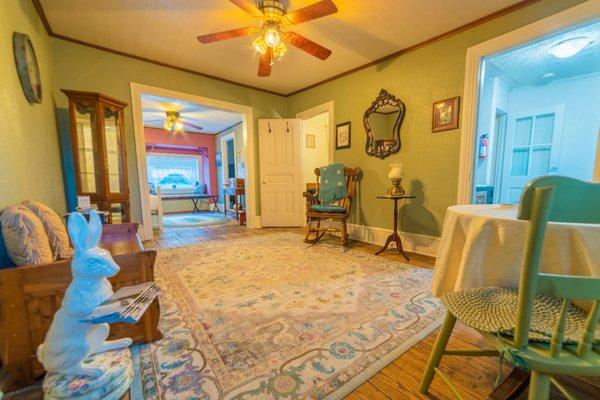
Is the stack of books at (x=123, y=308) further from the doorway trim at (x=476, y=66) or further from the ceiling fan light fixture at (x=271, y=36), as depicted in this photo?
the doorway trim at (x=476, y=66)

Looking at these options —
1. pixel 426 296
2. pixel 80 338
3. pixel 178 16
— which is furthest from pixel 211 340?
pixel 178 16

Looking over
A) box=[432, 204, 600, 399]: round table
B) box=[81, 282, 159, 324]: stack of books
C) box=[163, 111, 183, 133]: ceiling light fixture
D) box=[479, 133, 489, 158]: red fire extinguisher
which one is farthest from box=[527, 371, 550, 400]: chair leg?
box=[163, 111, 183, 133]: ceiling light fixture

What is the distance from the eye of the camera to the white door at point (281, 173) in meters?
4.26

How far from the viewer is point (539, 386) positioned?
0.55 metres

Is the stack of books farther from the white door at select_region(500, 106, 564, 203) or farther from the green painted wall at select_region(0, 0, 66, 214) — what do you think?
the white door at select_region(500, 106, 564, 203)

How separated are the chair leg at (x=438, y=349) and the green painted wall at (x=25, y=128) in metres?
2.09

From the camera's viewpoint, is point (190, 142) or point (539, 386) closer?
point (539, 386)

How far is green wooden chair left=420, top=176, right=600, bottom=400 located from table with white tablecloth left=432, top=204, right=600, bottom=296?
86 mm

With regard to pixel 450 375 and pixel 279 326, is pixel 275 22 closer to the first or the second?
pixel 279 326

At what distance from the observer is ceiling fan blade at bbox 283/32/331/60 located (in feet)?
7.00

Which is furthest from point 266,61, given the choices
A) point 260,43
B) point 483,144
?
point 483,144

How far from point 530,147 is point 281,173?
158 inches

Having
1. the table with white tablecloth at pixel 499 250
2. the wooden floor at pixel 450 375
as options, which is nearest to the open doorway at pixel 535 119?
the wooden floor at pixel 450 375

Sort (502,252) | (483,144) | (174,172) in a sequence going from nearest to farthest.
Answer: (502,252) → (483,144) → (174,172)
